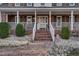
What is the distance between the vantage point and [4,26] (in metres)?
17.2

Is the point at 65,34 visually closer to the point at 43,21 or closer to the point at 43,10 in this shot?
the point at 43,10

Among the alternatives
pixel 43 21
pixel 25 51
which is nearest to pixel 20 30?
pixel 43 21

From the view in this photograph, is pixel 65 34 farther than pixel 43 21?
No

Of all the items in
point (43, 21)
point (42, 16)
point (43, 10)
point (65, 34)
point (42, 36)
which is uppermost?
point (43, 10)

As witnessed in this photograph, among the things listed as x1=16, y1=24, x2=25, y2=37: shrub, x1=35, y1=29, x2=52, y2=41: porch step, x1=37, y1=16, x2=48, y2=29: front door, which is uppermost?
x1=37, y1=16, x2=48, y2=29: front door

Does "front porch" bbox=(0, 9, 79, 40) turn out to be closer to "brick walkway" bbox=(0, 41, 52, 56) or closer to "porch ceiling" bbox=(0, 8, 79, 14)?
"porch ceiling" bbox=(0, 8, 79, 14)

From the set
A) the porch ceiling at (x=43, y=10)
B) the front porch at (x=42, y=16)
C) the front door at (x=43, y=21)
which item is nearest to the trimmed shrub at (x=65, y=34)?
the porch ceiling at (x=43, y=10)

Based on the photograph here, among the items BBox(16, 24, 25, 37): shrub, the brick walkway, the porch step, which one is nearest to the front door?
the porch step

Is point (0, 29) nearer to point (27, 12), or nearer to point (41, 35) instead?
point (41, 35)

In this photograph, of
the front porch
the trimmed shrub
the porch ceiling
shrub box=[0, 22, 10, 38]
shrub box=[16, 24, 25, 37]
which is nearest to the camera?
the trimmed shrub

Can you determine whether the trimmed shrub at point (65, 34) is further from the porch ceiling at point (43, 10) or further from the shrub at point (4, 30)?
the shrub at point (4, 30)

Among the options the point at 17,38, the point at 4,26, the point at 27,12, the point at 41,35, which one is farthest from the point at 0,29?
the point at 27,12

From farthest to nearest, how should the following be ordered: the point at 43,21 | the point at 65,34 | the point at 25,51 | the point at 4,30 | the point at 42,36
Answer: the point at 43,21 → the point at 42,36 → the point at 4,30 → the point at 65,34 → the point at 25,51

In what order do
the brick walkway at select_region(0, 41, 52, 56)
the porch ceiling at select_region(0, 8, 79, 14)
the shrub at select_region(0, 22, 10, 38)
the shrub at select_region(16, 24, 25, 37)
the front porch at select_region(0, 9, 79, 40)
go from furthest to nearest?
the front porch at select_region(0, 9, 79, 40) → the porch ceiling at select_region(0, 8, 79, 14) → the shrub at select_region(16, 24, 25, 37) → the shrub at select_region(0, 22, 10, 38) → the brick walkway at select_region(0, 41, 52, 56)
